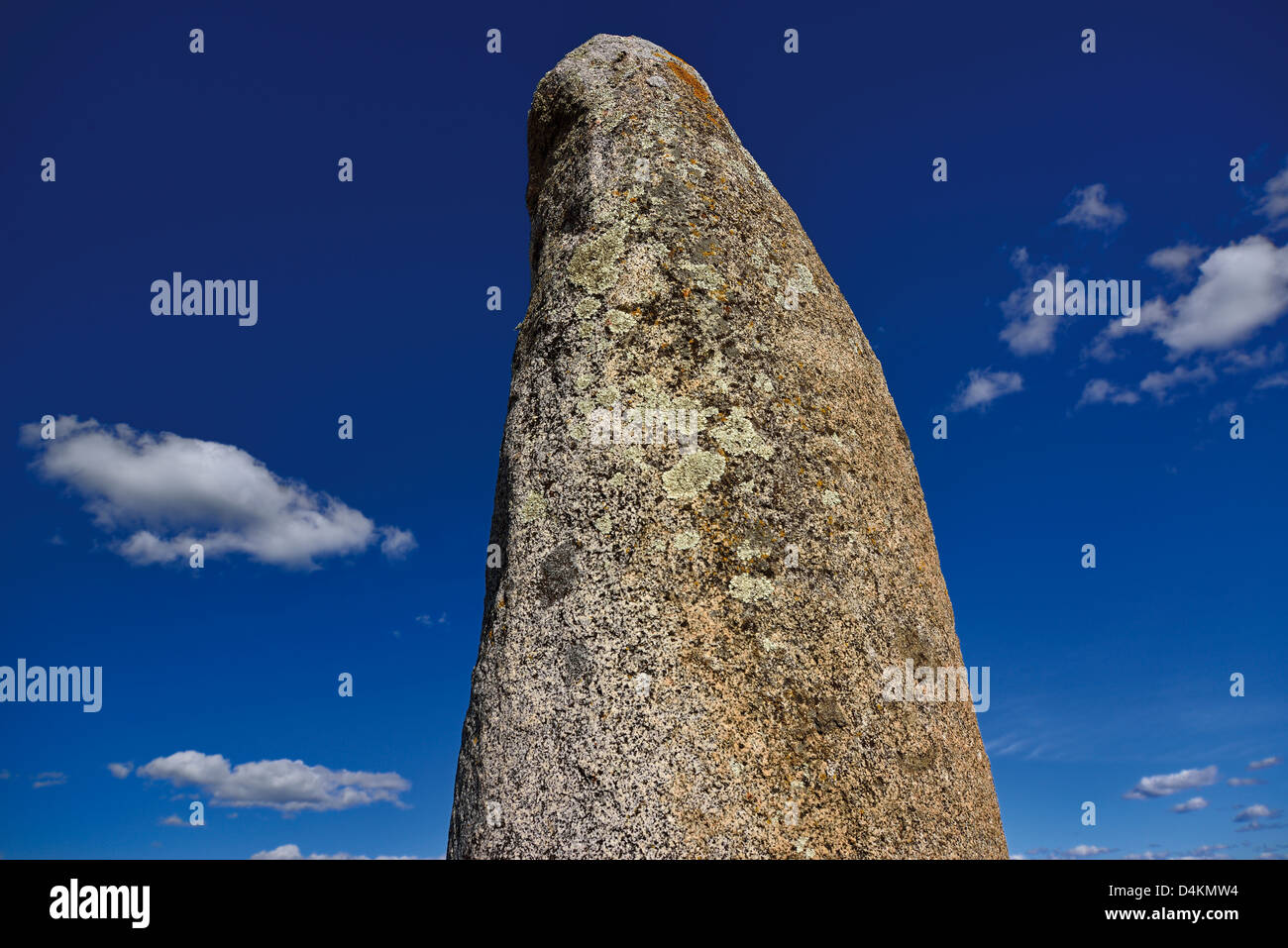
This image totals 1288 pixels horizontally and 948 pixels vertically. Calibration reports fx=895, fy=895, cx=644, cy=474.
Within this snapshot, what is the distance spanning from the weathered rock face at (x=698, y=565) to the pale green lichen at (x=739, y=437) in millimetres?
10

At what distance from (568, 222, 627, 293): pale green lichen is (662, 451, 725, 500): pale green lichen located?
40.1 inches

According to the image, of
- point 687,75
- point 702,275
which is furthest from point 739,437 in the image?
point 687,75

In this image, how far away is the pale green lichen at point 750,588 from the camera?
382cm

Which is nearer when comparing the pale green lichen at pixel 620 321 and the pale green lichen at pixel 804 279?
the pale green lichen at pixel 620 321

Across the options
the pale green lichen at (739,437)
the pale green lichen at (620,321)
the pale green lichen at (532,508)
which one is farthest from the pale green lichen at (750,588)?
the pale green lichen at (620,321)

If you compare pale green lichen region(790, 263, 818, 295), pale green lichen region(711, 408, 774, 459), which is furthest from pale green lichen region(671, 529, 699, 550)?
pale green lichen region(790, 263, 818, 295)

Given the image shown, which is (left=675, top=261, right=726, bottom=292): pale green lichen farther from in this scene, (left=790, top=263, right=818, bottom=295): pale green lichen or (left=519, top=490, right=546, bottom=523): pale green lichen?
(left=519, top=490, right=546, bottom=523): pale green lichen

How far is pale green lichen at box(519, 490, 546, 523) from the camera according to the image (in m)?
4.14

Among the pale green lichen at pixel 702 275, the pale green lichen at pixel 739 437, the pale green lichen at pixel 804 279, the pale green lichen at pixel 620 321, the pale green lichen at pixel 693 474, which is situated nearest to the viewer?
the pale green lichen at pixel 693 474

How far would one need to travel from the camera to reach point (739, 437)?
13.5 ft

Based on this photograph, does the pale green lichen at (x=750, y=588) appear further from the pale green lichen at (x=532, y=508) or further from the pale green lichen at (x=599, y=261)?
the pale green lichen at (x=599, y=261)
